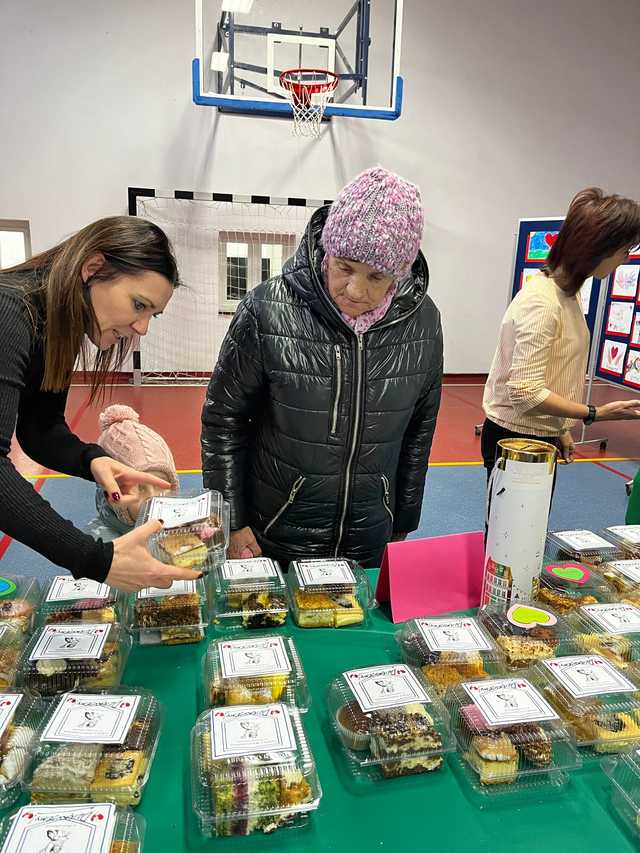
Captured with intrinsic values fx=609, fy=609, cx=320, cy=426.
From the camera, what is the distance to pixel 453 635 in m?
1.05

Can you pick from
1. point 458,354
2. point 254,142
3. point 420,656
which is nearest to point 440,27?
point 254,142

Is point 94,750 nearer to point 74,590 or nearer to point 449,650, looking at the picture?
point 74,590

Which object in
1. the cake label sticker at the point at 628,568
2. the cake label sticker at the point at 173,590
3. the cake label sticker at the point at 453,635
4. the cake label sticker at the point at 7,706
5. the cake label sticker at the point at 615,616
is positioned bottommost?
the cake label sticker at the point at 7,706

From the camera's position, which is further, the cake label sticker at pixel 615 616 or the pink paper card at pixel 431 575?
the pink paper card at pixel 431 575

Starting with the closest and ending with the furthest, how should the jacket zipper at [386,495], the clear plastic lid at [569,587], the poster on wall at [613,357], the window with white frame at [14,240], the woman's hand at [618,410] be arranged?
the clear plastic lid at [569,587] → the jacket zipper at [386,495] → the woman's hand at [618,410] → the poster on wall at [613,357] → the window with white frame at [14,240]

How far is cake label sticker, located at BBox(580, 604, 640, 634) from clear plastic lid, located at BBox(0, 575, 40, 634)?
3.30 feet

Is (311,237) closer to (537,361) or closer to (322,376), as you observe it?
(322,376)

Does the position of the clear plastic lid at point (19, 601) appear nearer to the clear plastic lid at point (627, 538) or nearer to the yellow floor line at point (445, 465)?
the clear plastic lid at point (627, 538)

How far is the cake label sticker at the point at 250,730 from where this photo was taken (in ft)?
2.58

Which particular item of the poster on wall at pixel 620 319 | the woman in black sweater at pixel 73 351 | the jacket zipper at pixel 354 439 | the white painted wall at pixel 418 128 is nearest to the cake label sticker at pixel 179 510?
the woman in black sweater at pixel 73 351

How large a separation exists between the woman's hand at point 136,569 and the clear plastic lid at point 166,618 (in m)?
0.12

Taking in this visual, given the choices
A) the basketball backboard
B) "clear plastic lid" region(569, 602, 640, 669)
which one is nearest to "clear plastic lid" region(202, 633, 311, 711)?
"clear plastic lid" region(569, 602, 640, 669)

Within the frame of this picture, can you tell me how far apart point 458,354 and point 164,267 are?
6.66 metres

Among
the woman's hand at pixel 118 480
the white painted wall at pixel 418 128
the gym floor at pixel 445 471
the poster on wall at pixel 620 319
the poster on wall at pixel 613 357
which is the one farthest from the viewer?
the white painted wall at pixel 418 128
